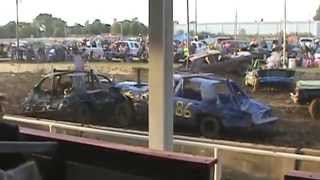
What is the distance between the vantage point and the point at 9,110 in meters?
4.61

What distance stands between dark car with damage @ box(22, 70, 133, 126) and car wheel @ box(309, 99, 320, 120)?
144 cm

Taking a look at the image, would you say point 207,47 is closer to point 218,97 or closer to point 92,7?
point 218,97

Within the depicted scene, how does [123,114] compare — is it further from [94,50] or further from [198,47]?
[198,47]

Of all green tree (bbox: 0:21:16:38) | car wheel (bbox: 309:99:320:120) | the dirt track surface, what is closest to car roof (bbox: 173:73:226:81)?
the dirt track surface

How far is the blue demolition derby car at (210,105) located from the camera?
3830 mm

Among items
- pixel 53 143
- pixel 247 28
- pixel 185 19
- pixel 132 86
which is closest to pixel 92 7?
pixel 132 86

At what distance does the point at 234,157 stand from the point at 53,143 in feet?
5.00

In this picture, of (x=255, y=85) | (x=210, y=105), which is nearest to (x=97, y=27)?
(x=210, y=105)

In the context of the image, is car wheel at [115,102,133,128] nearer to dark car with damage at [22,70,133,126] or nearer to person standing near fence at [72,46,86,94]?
dark car with damage at [22,70,133,126]

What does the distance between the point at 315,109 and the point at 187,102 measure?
0.94 metres

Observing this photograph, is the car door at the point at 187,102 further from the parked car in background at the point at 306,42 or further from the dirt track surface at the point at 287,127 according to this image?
the parked car in background at the point at 306,42

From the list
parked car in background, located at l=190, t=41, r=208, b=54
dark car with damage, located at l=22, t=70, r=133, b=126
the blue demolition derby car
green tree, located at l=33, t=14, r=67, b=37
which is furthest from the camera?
green tree, located at l=33, t=14, r=67, b=37

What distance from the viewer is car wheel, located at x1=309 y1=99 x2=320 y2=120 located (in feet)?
11.3

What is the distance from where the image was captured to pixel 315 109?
3457 mm
